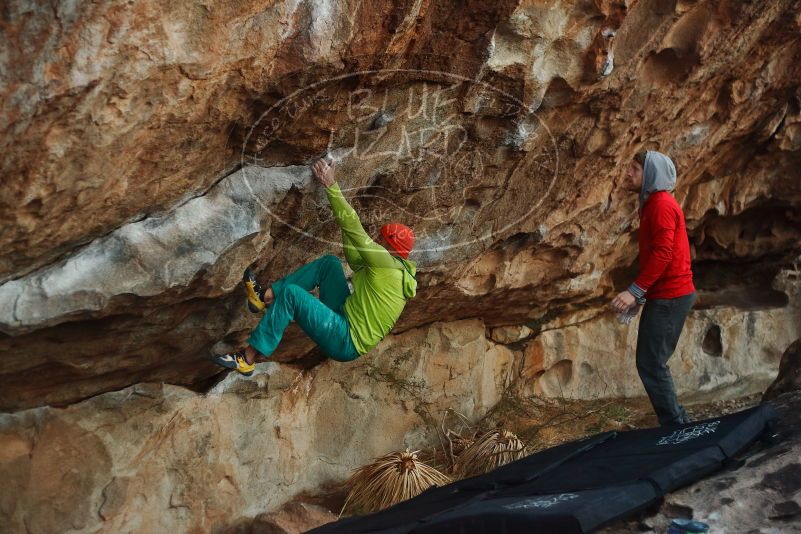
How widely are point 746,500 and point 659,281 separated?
1.58m

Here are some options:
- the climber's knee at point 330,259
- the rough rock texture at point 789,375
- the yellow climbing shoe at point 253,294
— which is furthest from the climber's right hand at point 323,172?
the rough rock texture at point 789,375

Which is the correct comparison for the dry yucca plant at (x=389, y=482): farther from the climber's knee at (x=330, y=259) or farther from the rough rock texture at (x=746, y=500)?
the rough rock texture at (x=746, y=500)

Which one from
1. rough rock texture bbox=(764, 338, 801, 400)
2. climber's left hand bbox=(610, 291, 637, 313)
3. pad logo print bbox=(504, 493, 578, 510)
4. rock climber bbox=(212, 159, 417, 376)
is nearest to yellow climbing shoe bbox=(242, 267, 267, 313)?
rock climber bbox=(212, 159, 417, 376)

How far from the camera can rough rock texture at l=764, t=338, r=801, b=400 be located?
539cm

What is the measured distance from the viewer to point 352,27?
395 centimetres

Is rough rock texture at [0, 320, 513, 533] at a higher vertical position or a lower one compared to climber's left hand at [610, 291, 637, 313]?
lower

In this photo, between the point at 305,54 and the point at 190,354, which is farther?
the point at 190,354

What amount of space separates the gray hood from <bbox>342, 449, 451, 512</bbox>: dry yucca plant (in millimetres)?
2167

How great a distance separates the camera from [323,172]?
4.40 m

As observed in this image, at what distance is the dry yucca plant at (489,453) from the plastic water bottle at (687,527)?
2.67 m

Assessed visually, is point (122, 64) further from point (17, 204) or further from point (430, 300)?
point (430, 300)

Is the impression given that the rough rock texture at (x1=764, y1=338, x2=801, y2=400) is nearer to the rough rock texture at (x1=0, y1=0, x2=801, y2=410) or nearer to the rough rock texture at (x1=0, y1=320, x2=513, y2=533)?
the rough rock texture at (x1=0, y1=0, x2=801, y2=410)

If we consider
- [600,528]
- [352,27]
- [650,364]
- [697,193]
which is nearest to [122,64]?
[352,27]

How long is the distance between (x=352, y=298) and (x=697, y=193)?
3763 mm
